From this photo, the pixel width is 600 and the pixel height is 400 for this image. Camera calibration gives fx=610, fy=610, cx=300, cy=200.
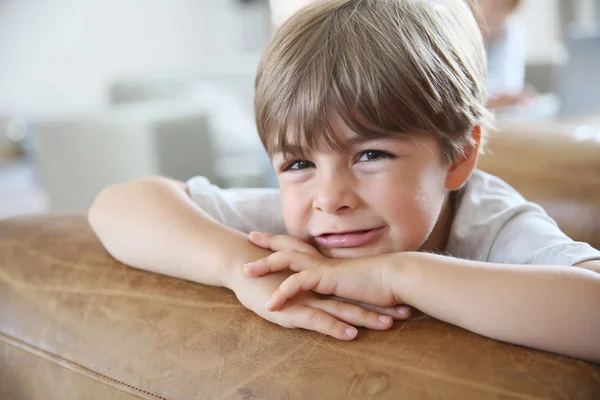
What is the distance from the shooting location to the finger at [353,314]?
0.64 m

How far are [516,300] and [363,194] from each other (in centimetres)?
25

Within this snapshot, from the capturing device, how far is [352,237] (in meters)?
0.80

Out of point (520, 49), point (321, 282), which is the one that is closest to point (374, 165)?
point (321, 282)

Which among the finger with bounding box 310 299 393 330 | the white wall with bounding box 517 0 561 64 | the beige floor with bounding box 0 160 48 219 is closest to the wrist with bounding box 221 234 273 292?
the finger with bounding box 310 299 393 330

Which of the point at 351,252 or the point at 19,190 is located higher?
the point at 351,252

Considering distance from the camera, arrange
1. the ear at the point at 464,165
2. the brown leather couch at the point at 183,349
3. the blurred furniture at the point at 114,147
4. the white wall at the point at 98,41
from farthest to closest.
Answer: the white wall at the point at 98,41
the blurred furniture at the point at 114,147
the ear at the point at 464,165
the brown leather couch at the point at 183,349

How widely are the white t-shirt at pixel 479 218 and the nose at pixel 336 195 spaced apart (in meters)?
0.23

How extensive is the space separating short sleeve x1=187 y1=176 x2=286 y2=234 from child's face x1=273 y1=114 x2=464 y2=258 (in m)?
0.15

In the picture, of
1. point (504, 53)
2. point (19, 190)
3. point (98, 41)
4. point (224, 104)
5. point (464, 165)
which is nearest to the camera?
point (464, 165)

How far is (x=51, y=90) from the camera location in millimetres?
5348

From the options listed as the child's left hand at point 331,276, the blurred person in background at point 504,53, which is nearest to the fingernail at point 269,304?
the child's left hand at point 331,276

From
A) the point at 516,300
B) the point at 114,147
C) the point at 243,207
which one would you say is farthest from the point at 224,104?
the point at 516,300

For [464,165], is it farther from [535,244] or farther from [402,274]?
[402,274]

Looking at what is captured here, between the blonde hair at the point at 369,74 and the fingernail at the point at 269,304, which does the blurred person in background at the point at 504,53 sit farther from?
the fingernail at the point at 269,304
